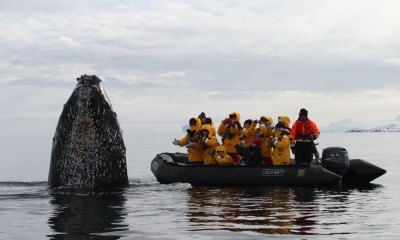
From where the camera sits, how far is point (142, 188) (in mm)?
17109

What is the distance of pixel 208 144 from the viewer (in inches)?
746

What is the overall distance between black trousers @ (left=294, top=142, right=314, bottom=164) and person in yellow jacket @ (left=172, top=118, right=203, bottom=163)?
2771mm

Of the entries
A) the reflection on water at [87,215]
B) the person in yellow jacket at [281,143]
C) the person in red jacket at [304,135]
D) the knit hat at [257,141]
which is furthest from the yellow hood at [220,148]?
the reflection on water at [87,215]

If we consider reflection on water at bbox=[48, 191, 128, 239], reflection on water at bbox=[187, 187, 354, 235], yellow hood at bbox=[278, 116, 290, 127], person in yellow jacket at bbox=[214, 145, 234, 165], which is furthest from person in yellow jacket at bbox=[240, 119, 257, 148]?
reflection on water at bbox=[48, 191, 128, 239]

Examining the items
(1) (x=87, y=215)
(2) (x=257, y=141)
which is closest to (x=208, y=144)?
(2) (x=257, y=141)

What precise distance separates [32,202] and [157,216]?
3332 millimetres

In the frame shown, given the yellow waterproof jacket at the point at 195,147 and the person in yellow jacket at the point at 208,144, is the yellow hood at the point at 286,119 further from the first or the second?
the yellow waterproof jacket at the point at 195,147

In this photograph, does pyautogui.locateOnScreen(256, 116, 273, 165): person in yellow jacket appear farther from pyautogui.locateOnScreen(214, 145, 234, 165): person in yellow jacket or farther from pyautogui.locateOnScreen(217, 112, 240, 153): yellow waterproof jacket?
pyautogui.locateOnScreen(214, 145, 234, 165): person in yellow jacket

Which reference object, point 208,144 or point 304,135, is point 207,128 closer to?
point 208,144

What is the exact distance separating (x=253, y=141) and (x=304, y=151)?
1455 millimetres

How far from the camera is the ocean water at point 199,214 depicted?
10.2 meters

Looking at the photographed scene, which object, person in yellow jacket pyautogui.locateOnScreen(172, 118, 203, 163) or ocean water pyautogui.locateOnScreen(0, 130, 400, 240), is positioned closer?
ocean water pyautogui.locateOnScreen(0, 130, 400, 240)

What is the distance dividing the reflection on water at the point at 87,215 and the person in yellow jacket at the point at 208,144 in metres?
4.94

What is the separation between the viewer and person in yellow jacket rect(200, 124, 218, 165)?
18938 millimetres
